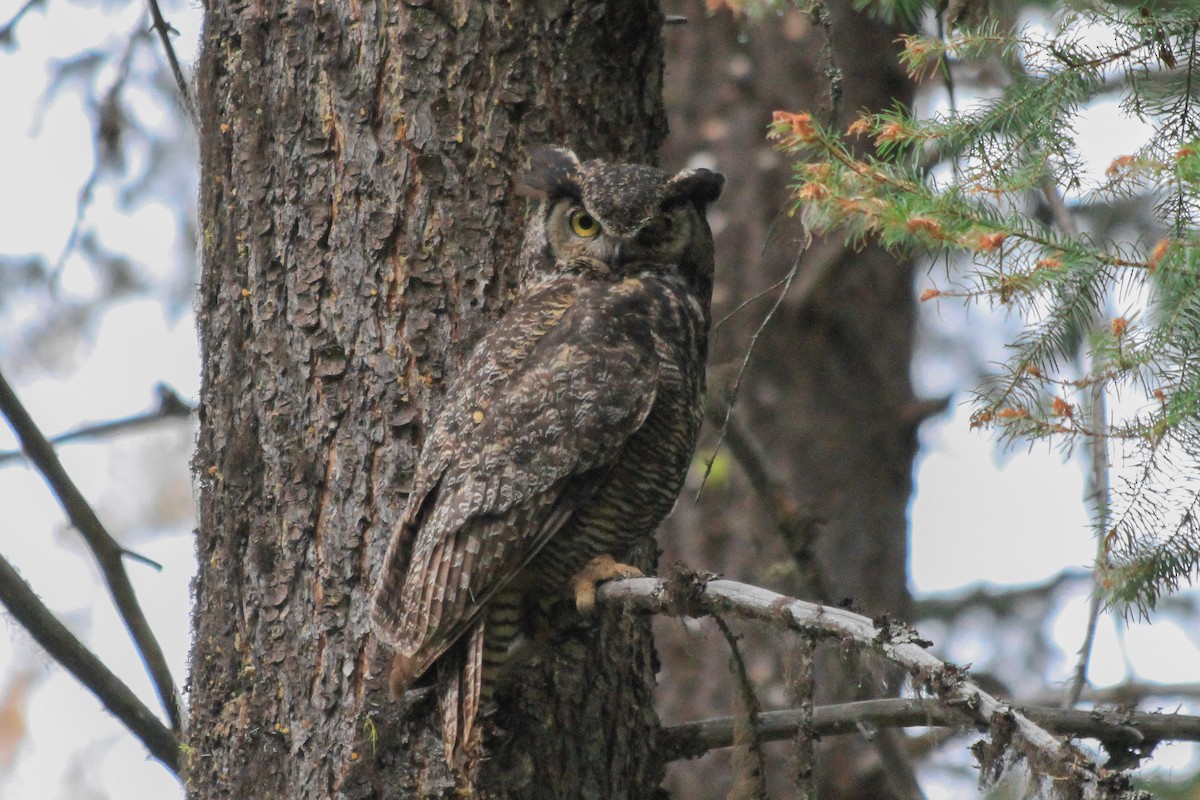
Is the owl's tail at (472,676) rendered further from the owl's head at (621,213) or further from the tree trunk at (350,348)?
the owl's head at (621,213)

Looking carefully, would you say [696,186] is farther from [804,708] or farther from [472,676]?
[804,708]

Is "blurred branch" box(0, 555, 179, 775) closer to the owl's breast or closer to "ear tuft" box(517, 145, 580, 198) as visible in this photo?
the owl's breast

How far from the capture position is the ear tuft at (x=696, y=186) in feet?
10.2

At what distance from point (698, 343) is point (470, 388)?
697 mm

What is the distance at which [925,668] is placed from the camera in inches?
67.7

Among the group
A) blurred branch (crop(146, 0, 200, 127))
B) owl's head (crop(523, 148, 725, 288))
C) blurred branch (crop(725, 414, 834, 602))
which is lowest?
blurred branch (crop(725, 414, 834, 602))

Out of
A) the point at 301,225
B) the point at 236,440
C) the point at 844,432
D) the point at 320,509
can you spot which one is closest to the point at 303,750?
the point at 320,509

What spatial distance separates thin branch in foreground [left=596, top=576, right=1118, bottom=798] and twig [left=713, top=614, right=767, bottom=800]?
0.80 ft

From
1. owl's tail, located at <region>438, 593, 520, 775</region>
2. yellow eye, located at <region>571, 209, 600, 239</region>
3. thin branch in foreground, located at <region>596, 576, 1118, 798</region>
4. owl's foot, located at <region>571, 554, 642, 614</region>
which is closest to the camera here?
thin branch in foreground, located at <region>596, 576, 1118, 798</region>

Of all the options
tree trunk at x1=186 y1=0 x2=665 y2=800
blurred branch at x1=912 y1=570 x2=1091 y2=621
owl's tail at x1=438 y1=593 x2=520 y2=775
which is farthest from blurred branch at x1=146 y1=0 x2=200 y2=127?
blurred branch at x1=912 y1=570 x2=1091 y2=621

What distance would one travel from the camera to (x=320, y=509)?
274cm

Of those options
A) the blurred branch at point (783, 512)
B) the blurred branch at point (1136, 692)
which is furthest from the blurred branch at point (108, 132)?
the blurred branch at point (1136, 692)

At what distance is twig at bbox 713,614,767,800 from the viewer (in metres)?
2.33

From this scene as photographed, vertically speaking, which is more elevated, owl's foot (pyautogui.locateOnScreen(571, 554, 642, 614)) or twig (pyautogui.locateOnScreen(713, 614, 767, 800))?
owl's foot (pyautogui.locateOnScreen(571, 554, 642, 614))
